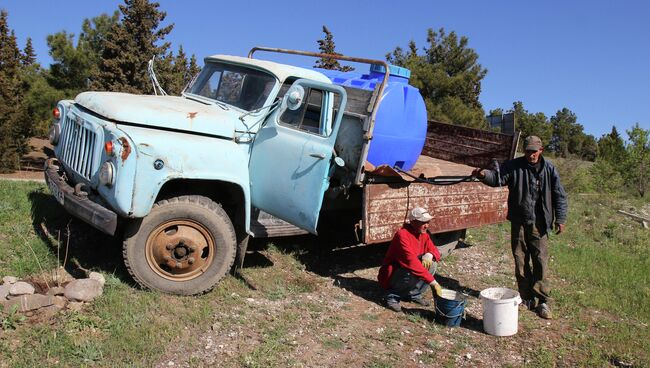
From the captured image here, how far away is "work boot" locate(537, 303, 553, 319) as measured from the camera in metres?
5.69

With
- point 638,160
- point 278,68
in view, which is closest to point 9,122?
point 278,68

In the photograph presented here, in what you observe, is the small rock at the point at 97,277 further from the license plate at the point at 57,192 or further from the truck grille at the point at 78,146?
the truck grille at the point at 78,146

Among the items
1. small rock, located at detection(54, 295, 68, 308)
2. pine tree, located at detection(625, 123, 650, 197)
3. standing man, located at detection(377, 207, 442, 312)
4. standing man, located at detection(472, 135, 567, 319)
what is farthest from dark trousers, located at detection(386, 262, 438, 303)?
pine tree, located at detection(625, 123, 650, 197)

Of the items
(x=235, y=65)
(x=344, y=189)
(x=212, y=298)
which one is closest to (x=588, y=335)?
(x=344, y=189)

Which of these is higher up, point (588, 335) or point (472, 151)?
point (472, 151)

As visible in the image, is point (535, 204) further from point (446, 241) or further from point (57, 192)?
point (57, 192)

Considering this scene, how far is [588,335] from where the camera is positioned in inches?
211

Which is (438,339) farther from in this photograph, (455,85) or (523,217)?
(455,85)

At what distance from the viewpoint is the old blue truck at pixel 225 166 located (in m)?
4.72

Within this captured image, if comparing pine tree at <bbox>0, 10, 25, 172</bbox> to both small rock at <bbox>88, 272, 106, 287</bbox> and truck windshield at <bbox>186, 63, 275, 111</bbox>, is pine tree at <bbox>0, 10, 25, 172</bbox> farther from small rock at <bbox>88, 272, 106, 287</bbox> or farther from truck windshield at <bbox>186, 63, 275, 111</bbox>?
small rock at <bbox>88, 272, 106, 287</bbox>

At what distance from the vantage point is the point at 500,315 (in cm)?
511

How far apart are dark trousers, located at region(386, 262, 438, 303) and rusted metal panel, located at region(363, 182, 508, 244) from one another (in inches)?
16.2

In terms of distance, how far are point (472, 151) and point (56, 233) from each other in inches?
226

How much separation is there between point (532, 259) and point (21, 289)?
4715mm
